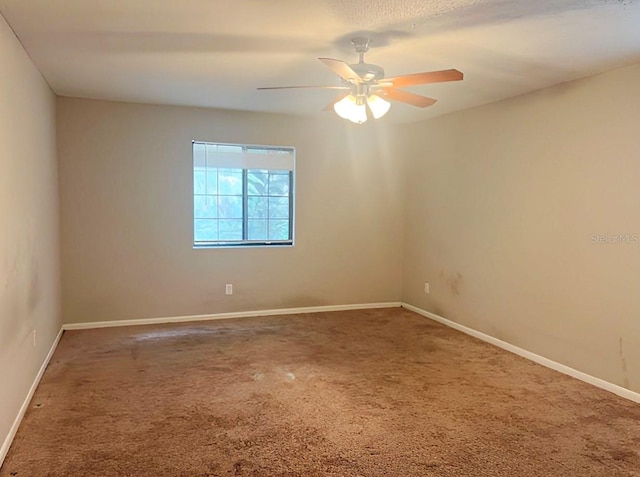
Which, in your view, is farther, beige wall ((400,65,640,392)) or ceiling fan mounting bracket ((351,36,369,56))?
beige wall ((400,65,640,392))

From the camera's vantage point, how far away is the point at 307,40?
2.59m

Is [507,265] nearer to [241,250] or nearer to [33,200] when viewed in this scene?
[241,250]

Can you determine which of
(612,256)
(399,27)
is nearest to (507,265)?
(612,256)

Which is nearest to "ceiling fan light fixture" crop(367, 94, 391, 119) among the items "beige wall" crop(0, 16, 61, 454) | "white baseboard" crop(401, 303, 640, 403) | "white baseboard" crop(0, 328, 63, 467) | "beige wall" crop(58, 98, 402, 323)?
"beige wall" crop(0, 16, 61, 454)

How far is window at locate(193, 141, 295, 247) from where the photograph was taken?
15.6 feet

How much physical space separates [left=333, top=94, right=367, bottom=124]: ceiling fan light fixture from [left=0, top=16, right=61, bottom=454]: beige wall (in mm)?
1882

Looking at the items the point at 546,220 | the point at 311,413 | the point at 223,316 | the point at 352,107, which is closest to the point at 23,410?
the point at 311,413

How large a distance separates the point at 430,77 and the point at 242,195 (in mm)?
2928

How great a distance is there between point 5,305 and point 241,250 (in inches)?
107

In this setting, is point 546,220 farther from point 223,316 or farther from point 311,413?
point 223,316

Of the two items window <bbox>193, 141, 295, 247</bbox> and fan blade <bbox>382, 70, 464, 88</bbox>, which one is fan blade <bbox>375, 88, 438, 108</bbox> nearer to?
fan blade <bbox>382, 70, 464, 88</bbox>

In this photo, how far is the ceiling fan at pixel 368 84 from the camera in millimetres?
2420

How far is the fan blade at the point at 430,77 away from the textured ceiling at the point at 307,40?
0.81 ft

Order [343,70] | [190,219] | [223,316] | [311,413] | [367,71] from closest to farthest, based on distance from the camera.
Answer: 1. [343,70]
2. [367,71]
3. [311,413]
4. [190,219]
5. [223,316]
